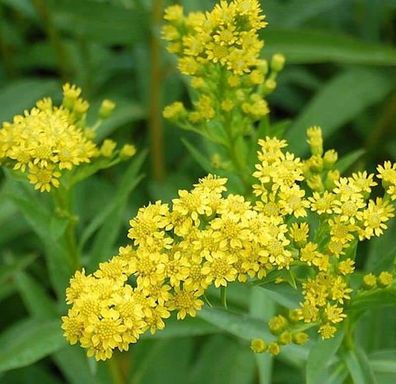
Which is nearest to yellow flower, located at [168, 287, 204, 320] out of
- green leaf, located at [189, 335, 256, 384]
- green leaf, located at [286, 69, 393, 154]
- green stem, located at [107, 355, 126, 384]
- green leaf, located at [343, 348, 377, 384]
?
green leaf, located at [343, 348, 377, 384]

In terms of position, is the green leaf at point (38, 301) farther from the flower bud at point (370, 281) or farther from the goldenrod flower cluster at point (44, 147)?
the flower bud at point (370, 281)

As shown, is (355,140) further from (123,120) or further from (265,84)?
(265,84)

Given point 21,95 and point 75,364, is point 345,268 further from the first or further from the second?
point 21,95

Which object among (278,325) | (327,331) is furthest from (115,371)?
(327,331)

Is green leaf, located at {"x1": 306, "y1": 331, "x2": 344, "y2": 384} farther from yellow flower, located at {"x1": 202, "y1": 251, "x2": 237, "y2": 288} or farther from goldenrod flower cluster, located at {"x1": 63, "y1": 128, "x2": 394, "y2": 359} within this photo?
yellow flower, located at {"x1": 202, "y1": 251, "x2": 237, "y2": 288}

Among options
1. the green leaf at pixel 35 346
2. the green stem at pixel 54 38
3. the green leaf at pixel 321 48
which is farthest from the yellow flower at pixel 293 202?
the green stem at pixel 54 38
